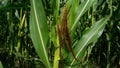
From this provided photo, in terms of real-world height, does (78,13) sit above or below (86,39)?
above

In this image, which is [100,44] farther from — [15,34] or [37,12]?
[37,12]

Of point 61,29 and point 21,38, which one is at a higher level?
point 61,29

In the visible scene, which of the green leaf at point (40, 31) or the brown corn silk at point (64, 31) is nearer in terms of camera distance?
the brown corn silk at point (64, 31)

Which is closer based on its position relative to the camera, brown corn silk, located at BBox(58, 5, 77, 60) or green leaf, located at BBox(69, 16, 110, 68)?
brown corn silk, located at BBox(58, 5, 77, 60)

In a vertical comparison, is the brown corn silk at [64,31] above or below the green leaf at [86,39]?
above

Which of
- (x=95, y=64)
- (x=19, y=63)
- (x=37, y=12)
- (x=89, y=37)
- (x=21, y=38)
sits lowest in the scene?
(x=95, y=64)

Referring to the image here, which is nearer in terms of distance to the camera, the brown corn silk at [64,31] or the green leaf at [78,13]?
the brown corn silk at [64,31]

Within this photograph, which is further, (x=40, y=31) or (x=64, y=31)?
(x=40, y=31)

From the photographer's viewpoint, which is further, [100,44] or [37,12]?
[100,44]

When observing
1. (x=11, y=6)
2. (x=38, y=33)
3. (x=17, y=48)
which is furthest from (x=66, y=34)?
(x=17, y=48)

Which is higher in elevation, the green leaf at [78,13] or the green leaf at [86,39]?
the green leaf at [78,13]

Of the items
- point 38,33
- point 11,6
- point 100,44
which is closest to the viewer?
point 38,33
